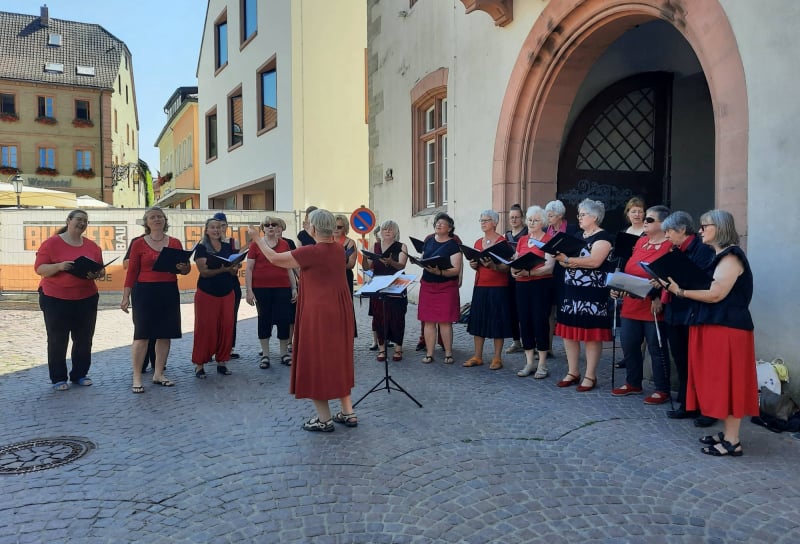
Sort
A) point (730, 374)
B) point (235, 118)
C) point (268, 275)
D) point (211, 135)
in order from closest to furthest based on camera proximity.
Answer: point (730, 374)
point (268, 275)
point (235, 118)
point (211, 135)

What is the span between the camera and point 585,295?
586 cm

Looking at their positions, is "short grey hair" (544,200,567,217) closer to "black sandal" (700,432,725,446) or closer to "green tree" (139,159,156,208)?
"black sandal" (700,432,725,446)

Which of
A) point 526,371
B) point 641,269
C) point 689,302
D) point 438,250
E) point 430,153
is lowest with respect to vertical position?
point 526,371

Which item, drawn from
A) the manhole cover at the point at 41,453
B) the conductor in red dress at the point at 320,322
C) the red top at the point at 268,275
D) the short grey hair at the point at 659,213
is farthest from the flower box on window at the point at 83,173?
the short grey hair at the point at 659,213

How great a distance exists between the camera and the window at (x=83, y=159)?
37562 millimetres

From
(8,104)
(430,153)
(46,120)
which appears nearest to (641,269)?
(430,153)

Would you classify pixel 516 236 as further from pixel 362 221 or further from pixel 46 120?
pixel 46 120

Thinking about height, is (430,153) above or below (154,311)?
above

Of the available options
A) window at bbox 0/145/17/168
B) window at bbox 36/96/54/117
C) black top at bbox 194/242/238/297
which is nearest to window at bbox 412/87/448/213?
black top at bbox 194/242/238/297

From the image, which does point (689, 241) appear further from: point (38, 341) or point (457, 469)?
point (38, 341)

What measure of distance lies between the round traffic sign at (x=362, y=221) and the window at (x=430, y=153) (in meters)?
0.91

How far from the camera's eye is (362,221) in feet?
40.0

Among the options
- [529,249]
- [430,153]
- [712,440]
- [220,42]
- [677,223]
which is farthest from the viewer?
[220,42]

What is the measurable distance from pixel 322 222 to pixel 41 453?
253cm
